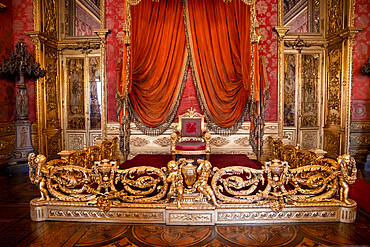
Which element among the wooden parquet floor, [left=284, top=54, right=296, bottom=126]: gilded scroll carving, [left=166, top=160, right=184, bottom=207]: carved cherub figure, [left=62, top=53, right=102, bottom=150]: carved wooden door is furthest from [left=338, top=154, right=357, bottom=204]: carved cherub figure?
[left=62, top=53, right=102, bottom=150]: carved wooden door

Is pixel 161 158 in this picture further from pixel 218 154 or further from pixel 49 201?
pixel 49 201

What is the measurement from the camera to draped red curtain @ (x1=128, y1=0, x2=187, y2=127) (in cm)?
489

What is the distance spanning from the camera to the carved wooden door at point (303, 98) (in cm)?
A: 555

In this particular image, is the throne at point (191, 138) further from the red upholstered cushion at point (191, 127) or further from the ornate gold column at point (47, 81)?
the ornate gold column at point (47, 81)

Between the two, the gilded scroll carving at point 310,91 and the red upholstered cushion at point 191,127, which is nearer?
the red upholstered cushion at point 191,127

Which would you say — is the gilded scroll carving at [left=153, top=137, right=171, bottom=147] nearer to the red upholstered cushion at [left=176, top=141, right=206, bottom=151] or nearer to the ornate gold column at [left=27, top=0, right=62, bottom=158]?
the red upholstered cushion at [left=176, top=141, right=206, bottom=151]

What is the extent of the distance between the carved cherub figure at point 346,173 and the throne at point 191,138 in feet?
7.32

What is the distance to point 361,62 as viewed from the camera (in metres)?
5.14

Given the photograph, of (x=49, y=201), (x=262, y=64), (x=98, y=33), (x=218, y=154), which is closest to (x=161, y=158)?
(x=218, y=154)

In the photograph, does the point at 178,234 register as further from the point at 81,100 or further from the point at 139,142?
the point at 81,100

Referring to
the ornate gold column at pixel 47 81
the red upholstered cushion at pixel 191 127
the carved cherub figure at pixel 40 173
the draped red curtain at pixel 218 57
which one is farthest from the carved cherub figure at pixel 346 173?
the ornate gold column at pixel 47 81

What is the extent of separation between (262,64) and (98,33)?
3.48 meters

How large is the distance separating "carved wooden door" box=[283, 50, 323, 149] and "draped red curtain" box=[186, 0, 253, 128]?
136 centimetres

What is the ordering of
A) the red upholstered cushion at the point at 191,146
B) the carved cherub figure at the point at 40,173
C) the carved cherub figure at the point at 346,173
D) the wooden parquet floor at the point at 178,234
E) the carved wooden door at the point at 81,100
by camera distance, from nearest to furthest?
the wooden parquet floor at the point at 178,234
the carved cherub figure at the point at 346,173
the carved cherub figure at the point at 40,173
the red upholstered cushion at the point at 191,146
the carved wooden door at the point at 81,100
